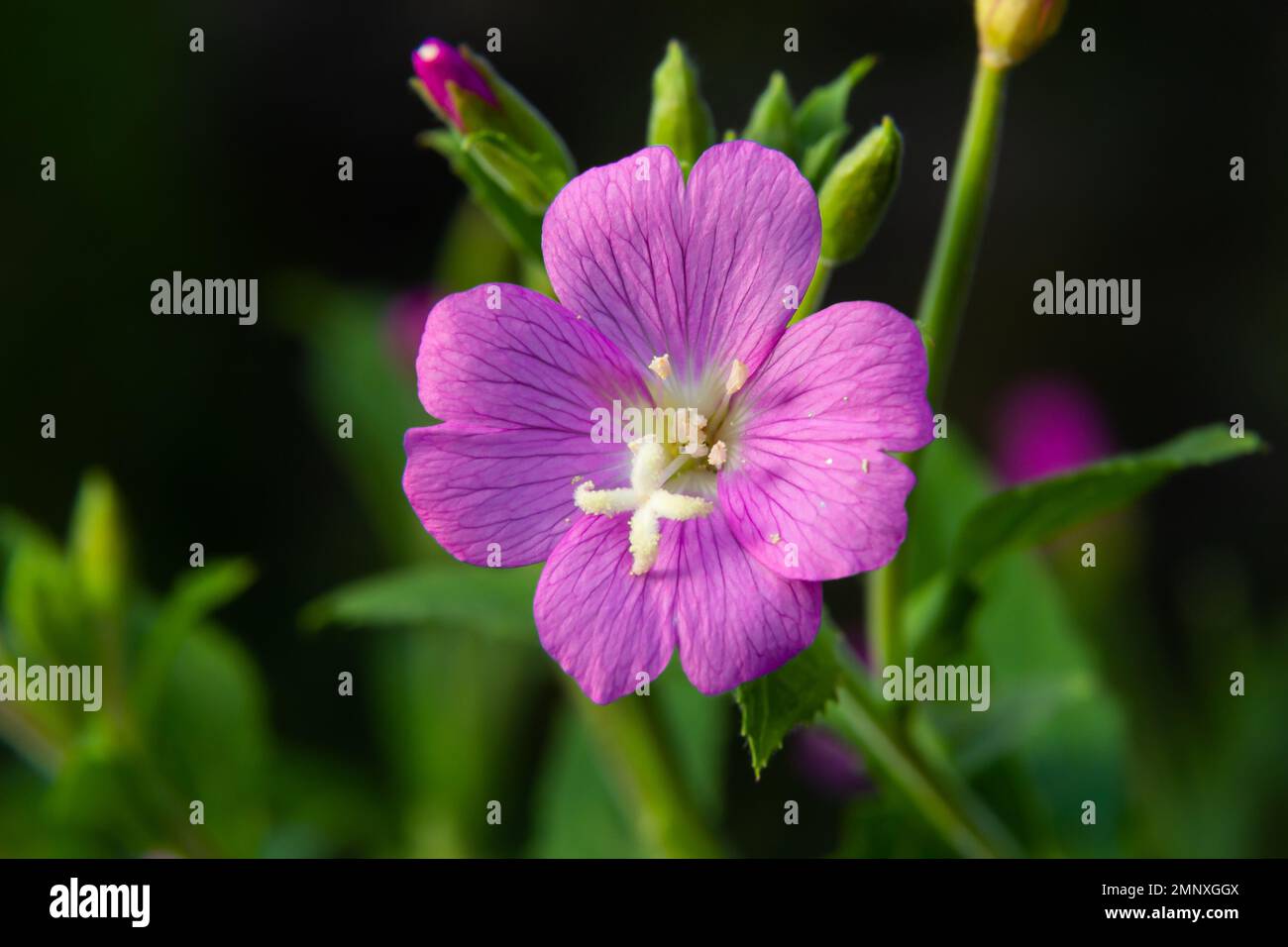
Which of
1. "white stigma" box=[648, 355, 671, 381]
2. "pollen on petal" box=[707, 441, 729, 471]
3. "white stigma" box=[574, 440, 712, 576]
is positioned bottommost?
"white stigma" box=[574, 440, 712, 576]

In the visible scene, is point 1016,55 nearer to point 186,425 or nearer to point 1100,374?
point 1100,374

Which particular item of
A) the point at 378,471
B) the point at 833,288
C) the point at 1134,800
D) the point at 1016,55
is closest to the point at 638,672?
the point at 1016,55

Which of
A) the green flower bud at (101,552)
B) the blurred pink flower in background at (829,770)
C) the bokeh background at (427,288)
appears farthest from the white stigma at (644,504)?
the blurred pink flower in background at (829,770)

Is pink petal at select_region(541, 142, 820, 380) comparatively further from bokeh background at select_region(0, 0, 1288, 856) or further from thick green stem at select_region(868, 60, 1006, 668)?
bokeh background at select_region(0, 0, 1288, 856)

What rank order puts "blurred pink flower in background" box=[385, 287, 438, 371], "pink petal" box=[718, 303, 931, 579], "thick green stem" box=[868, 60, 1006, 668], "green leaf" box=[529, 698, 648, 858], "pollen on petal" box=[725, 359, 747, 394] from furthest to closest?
"blurred pink flower in background" box=[385, 287, 438, 371], "green leaf" box=[529, 698, 648, 858], "thick green stem" box=[868, 60, 1006, 668], "pollen on petal" box=[725, 359, 747, 394], "pink petal" box=[718, 303, 931, 579]

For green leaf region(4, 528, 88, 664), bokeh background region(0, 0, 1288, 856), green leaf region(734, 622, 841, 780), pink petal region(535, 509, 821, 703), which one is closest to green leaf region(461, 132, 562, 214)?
pink petal region(535, 509, 821, 703)

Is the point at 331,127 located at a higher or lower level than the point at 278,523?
higher
